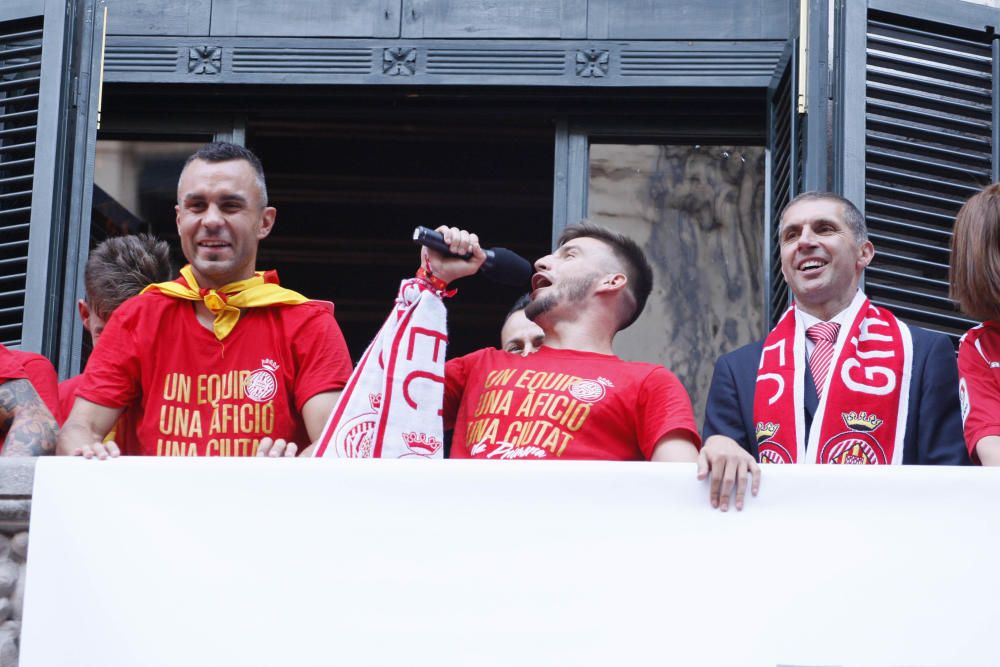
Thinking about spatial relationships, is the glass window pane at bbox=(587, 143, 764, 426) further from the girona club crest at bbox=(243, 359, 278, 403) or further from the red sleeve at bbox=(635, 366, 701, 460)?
the girona club crest at bbox=(243, 359, 278, 403)

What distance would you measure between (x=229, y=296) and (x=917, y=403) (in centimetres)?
184

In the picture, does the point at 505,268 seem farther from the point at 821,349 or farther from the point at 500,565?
the point at 821,349

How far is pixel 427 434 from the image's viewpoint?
4227 mm

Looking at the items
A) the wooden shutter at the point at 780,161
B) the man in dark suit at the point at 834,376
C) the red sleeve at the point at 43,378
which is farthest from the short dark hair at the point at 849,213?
the red sleeve at the point at 43,378

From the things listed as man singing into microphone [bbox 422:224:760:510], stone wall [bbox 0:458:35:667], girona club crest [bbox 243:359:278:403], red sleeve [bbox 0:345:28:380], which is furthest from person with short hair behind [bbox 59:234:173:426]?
man singing into microphone [bbox 422:224:760:510]

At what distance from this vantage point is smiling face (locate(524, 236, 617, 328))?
4.75 m

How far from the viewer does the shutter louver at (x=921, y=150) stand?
5355 millimetres

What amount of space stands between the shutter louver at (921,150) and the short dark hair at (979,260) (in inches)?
37.3

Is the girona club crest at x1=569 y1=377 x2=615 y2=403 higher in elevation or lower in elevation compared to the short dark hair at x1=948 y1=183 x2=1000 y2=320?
lower

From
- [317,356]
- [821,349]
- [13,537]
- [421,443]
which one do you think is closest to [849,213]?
[821,349]

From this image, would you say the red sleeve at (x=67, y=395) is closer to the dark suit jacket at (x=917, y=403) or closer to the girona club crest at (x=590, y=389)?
the girona club crest at (x=590, y=389)

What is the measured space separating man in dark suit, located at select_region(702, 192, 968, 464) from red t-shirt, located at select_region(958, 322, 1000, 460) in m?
0.14

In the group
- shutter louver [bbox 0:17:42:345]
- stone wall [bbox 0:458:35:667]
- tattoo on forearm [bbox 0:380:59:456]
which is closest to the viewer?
stone wall [bbox 0:458:35:667]

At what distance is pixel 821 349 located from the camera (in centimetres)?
461
